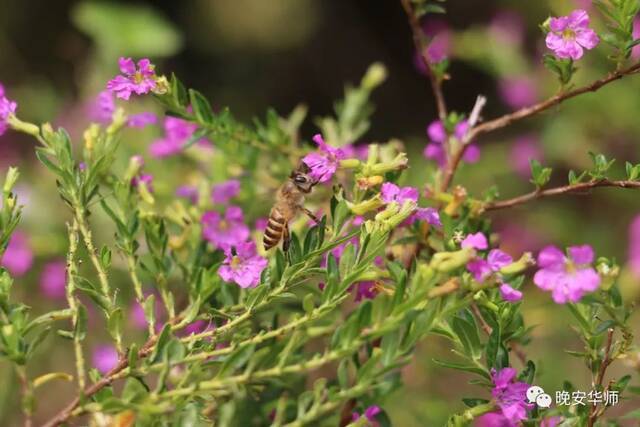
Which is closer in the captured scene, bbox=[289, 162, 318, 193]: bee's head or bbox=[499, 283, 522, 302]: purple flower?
bbox=[499, 283, 522, 302]: purple flower

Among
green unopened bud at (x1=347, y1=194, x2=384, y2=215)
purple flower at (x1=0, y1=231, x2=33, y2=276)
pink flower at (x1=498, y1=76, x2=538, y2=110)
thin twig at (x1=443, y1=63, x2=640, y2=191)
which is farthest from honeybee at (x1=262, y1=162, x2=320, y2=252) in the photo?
pink flower at (x1=498, y1=76, x2=538, y2=110)

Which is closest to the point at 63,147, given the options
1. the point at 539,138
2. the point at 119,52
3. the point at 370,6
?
the point at 119,52

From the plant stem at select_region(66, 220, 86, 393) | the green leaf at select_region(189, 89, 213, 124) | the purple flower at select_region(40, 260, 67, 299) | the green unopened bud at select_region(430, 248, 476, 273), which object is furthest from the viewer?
the purple flower at select_region(40, 260, 67, 299)

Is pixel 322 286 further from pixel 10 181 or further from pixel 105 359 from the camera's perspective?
pixel 105 359

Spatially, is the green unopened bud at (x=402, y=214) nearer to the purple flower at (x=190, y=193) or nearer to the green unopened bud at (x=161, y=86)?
the green unopened bud at (x=161, y=86)

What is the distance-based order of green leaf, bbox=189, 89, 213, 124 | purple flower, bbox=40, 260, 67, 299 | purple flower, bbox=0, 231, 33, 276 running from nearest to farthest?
1. green leaf, bbox=189, 89, 213, 124
2. purple flower, bbox=0, 231, 33, 276
3. purple flower, bbox=40, 260, 67, 299

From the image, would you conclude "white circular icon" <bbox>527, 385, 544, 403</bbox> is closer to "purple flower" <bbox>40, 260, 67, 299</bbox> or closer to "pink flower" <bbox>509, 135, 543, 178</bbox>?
"purple flower" <bbox>40, 260, 67, 299</bbox>

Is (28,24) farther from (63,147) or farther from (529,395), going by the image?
(529,395)
